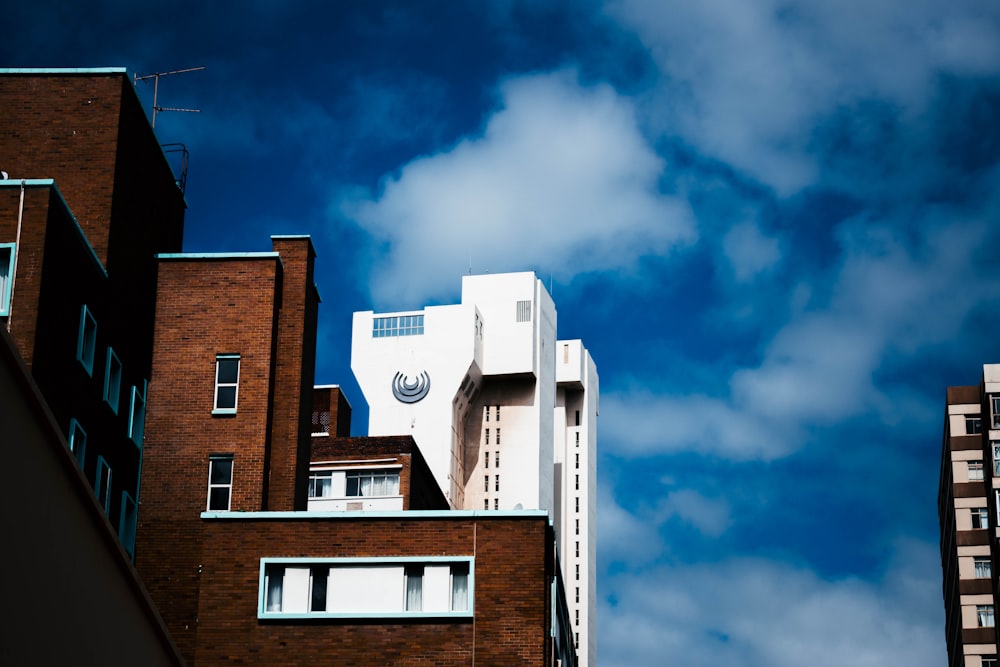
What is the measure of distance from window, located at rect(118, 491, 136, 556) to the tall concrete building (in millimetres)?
68880

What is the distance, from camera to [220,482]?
4841 centimetres

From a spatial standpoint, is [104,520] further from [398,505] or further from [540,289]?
[540,289]

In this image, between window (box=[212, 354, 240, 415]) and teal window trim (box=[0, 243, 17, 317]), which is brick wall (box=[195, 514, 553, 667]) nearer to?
window (box=[212, 354, 240, 415])

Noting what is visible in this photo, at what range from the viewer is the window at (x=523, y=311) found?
6427 inches

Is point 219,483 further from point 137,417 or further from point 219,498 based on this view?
point 137,417

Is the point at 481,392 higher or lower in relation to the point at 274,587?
higher

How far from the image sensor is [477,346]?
516 ft

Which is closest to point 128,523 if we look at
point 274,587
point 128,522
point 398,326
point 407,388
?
point 128,522

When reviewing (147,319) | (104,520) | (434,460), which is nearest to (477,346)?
(434,460)

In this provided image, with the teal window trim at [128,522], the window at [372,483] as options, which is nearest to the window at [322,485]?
the window at [372,483]

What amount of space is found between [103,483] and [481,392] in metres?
120

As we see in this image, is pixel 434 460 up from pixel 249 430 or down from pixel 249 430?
up

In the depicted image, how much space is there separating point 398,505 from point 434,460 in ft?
195

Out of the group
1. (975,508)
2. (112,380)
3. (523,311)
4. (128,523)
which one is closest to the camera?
(112,380)
